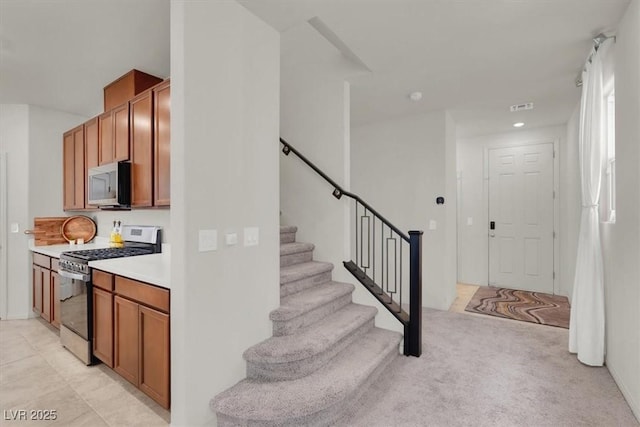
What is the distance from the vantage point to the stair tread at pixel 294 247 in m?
3.11

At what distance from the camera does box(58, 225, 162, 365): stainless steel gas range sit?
2.59 m

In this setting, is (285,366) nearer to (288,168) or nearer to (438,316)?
(288,168)

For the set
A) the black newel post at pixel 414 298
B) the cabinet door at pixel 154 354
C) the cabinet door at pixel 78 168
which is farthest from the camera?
the cabinet door at pixel 78 168

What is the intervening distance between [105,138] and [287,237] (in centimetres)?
224

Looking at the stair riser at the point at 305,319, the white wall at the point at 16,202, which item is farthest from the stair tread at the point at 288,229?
the white wall at the point at 16,202

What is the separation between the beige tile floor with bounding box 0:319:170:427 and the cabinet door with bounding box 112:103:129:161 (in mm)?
1939

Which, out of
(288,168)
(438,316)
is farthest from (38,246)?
(438,316)

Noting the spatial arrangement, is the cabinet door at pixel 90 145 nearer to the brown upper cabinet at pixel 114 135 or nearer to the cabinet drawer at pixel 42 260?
the brown upper cabinet at pixel 114 135

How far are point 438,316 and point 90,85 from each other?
4.96 m

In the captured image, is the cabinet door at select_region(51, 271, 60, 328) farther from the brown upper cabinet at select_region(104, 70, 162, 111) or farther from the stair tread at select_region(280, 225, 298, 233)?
the stair tread at select_region(280, 225, 298, 233)

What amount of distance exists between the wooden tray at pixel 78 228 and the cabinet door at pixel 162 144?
228 cm

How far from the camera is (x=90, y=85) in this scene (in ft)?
11.2

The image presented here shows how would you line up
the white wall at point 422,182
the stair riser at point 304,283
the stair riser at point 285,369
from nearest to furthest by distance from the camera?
1. the stair riser at point 285,369
2. the stair riser at point 304,283
3. the white wall at point 422,182

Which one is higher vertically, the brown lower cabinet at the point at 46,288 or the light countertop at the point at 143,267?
the light countertop at the point at 143,267
